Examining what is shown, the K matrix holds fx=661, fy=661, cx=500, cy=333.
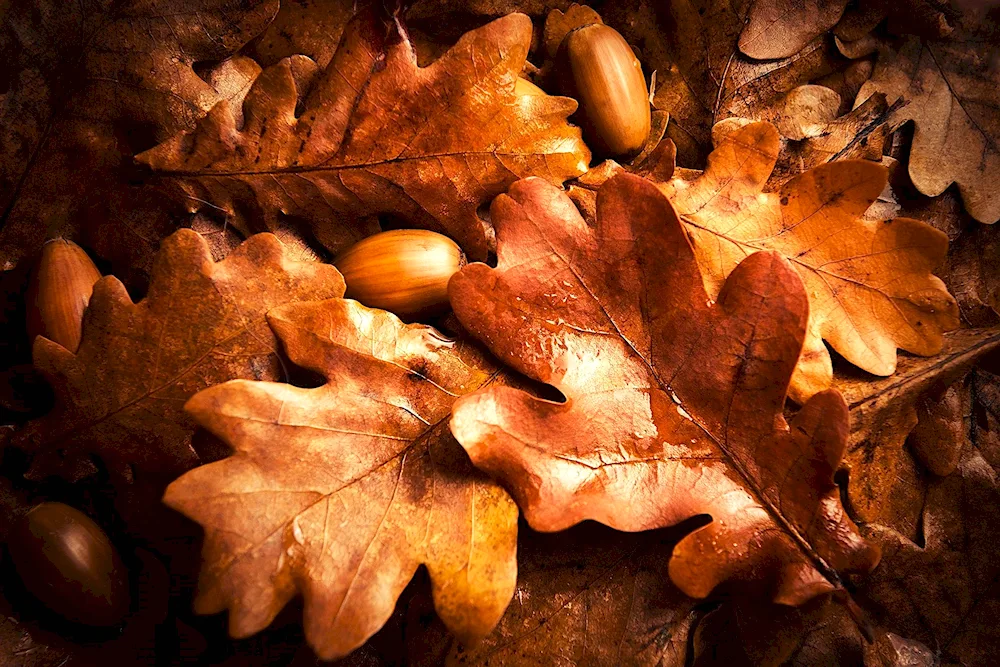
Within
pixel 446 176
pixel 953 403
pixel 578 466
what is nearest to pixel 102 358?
pixel 446 176

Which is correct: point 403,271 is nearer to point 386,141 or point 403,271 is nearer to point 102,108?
point 386,141

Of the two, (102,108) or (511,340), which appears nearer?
(511,340)

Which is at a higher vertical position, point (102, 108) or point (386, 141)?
point (102, 108)

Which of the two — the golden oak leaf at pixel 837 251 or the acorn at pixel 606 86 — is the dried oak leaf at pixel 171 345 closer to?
the acorn at pixel 606 86

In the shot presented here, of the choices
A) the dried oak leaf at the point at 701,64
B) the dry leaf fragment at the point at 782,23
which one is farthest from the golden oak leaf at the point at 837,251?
the dry leaf fragment at the point at 782,23

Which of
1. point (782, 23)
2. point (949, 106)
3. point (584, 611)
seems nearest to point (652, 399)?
point (584, 611)

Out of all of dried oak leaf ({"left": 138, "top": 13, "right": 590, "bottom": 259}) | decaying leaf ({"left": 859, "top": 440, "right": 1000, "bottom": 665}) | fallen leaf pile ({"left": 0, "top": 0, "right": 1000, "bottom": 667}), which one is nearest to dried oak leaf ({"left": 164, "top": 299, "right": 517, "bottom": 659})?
fallen leaf pile ({"left": 0, "top": 0, "right": 1000, "bottom": 667})

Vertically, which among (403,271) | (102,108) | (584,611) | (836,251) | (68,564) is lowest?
(584,611)
